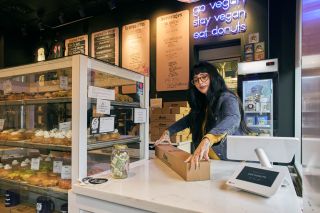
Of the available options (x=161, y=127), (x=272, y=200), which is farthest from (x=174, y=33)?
(x=272, y=200)

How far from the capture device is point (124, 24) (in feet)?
16.3

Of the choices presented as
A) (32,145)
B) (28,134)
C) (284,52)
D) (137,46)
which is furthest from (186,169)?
(137,46)

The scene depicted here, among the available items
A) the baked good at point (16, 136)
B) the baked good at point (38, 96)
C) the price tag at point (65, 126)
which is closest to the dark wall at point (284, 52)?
the price tag at point (65, 126)

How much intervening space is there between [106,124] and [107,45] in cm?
400

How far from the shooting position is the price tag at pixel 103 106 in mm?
1450

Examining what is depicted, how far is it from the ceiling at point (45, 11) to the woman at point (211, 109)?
318 centimetres

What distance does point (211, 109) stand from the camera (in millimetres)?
1954

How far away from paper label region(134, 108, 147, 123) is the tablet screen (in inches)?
35.8

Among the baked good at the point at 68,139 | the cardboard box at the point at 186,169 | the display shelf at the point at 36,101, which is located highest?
the display shelf at the point at 36,101

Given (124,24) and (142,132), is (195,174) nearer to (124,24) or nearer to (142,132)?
(142,132)

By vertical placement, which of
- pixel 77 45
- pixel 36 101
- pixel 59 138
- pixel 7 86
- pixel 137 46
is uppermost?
pixel 77 45

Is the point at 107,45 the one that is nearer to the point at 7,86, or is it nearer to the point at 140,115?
the point at 7,86

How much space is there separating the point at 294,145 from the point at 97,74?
117cm

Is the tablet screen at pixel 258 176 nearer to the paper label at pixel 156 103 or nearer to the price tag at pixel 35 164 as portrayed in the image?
the price tag at pixel 35 164
